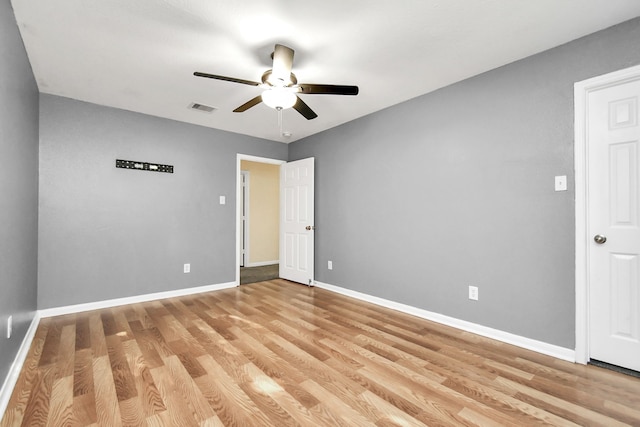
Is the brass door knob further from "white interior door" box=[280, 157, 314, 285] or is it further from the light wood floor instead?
"white interior door" box=[280, 157, 314, 285]

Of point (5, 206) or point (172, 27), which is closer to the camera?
point (5, 206)

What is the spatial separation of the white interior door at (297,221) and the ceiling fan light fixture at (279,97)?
7.38 ft

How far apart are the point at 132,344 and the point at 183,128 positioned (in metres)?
2.93

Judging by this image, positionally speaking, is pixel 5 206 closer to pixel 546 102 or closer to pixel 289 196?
pixel 289 196

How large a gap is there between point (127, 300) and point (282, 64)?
343 centimetres

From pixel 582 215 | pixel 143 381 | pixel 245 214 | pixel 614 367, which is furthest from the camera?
pixel 245 214

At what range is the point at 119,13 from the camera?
196 centimetres

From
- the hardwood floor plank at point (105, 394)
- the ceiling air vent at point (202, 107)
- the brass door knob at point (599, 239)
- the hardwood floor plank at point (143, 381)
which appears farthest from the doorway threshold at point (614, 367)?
the ceiling air vent at point (202, 107)

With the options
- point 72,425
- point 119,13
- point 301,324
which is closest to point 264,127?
point 119,13

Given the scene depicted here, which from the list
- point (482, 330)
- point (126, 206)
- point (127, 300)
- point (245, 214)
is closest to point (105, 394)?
point (127, 300)

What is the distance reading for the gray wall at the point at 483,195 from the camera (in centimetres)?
229

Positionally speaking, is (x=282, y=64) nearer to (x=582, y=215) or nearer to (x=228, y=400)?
(x=228, y=400)

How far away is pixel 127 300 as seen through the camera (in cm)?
365

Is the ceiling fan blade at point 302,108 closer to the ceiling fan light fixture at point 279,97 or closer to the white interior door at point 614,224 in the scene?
the ceiling fan light fixture at point 279,97
